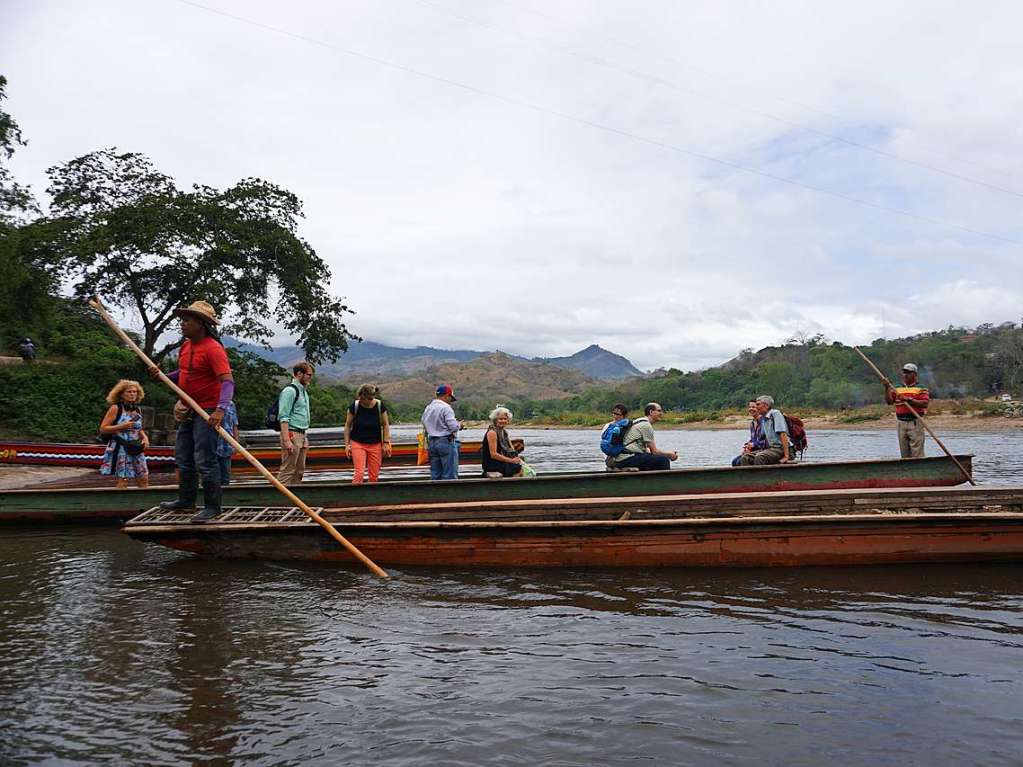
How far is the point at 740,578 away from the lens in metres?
6.70

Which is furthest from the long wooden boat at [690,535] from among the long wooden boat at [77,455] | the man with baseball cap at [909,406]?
the long wooden boat at [77,455]

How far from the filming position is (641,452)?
1023cm

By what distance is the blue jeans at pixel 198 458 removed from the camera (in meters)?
7.06

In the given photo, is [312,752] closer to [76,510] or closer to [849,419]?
[76,510]

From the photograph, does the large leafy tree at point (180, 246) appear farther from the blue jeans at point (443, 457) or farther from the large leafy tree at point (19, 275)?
the blue jeans at point (443, 457)

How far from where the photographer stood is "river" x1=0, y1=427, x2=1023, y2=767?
357 centimetres

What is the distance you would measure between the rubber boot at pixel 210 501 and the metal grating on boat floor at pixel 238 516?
→ 6 centimetres

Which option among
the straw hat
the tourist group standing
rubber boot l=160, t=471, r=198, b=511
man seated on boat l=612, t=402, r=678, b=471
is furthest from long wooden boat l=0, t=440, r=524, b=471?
man seated on boat l=612, t=402, r=678, b=471

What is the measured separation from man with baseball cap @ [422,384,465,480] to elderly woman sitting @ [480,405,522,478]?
1.43ft

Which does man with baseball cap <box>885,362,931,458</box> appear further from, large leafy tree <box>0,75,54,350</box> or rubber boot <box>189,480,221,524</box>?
large leafy tree <box>0,75,54,350</box>

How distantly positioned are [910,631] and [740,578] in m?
1.70

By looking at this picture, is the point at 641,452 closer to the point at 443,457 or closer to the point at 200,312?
the point at 443,457

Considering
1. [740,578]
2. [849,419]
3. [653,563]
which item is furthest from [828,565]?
[849,419]

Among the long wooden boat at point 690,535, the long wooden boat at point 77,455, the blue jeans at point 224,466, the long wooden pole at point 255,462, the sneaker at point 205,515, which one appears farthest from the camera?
the long wooden boat at point 77,455
